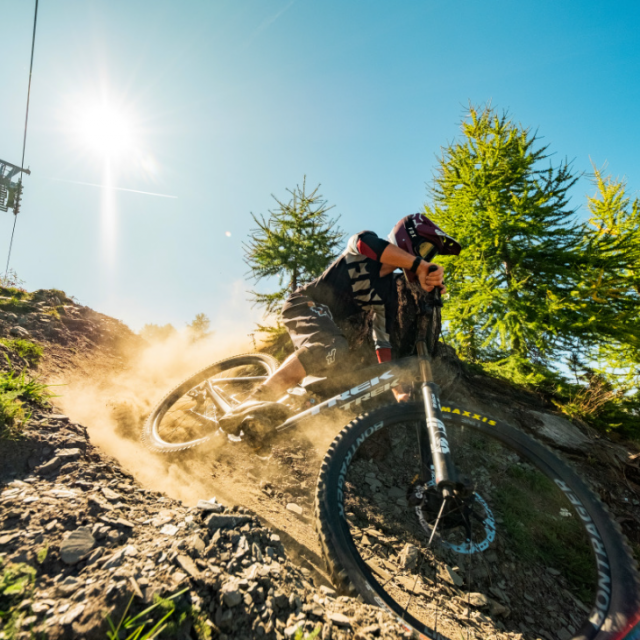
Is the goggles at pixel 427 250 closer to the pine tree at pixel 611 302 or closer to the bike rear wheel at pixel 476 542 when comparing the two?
the bike rear wheel at pixel 476 542

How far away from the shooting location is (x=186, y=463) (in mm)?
3475

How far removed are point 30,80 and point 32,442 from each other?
15.3 meters

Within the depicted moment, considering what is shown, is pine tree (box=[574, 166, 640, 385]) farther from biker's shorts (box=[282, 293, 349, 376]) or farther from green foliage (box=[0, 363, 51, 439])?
green foliage (box=[0, 363, 51, 439])

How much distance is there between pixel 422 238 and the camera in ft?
10.1

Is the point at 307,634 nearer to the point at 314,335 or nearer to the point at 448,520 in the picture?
the point at 448,520

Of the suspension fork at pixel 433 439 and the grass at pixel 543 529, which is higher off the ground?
the suspension fork at pixel 433 439

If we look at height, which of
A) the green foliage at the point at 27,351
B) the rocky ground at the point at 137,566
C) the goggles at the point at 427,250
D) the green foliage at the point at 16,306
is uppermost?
the green foliage at the point at 16,306

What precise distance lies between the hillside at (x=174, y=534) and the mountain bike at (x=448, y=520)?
0.19m

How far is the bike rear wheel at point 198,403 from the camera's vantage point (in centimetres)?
400

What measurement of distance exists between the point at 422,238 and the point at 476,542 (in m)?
2.85

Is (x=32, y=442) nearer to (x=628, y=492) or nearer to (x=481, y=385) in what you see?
(x=481, y=385)

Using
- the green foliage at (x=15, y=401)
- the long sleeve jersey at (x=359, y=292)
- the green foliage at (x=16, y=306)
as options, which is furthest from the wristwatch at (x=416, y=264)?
the green foliage at (x=16, y=306)

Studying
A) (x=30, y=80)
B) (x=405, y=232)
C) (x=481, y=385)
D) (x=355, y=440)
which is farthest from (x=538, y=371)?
(x=30, y=80)

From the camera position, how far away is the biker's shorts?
3113mm
